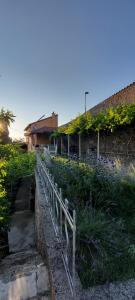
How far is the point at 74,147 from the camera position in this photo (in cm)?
1591

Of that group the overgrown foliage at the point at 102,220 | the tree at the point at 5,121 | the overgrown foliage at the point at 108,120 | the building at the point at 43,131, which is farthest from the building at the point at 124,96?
the building at the point at 43,131

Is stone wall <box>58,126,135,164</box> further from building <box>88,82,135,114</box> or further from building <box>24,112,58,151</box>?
building <box>24,112,58,151</box>

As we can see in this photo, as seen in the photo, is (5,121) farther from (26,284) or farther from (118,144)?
(26,284)

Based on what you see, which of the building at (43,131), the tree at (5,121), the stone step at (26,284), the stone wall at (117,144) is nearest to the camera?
the stone step at (26,284)

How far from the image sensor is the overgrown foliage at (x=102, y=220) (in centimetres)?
208

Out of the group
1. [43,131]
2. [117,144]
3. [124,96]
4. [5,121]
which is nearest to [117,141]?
[117,144]

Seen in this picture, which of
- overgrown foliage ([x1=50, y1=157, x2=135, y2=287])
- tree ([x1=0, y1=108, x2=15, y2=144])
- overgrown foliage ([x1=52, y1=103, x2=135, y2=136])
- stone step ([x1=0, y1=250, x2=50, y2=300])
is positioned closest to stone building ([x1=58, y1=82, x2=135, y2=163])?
overgrown foliage ([x1=52, y1=103, x2=135, y2=136])

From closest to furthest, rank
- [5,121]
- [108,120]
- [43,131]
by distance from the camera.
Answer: [108,120], [5,121], [43,131]

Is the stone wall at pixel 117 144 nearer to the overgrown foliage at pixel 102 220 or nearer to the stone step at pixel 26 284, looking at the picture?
the overgrown foliage at pixel 102 220

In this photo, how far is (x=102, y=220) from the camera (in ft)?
8.89

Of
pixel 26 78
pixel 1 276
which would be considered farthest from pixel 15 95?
pixel 1 276

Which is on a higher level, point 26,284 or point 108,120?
point 108,120

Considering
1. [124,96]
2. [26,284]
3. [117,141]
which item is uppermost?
[124,96]

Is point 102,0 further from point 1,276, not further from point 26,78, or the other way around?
point 1,276
